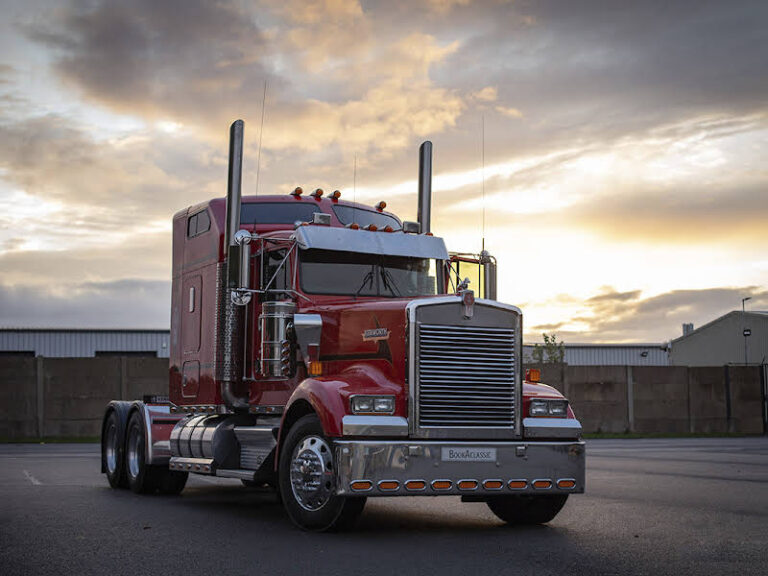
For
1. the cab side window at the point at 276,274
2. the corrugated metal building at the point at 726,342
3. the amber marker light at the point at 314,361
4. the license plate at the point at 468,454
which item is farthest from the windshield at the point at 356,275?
the corrugated metal building at the point at 726,342

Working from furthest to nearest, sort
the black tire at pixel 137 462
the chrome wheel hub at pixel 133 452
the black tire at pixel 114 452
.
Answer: the black tire at pixel 114 452 → the chrome wheel hub at pixel 133 452 → the black tire at pixel 137 462

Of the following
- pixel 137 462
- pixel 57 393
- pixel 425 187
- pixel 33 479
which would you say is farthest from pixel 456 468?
pixel 57 393

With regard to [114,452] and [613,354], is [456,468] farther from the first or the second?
[613,354]

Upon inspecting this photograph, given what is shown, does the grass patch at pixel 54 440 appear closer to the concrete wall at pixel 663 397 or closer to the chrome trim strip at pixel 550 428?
the concrete wall at pixel 663 397

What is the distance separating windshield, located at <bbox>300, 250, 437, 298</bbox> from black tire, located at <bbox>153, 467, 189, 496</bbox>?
4.50 meters

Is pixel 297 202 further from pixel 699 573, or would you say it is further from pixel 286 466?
pixel 699 573

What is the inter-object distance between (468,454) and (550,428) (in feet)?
3.59

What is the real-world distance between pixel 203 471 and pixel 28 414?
24.0m

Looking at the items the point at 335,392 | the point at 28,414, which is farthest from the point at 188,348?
the point at 28,414

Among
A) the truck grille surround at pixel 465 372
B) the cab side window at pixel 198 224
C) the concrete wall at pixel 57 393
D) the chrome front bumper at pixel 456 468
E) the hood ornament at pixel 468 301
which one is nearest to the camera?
the chrome front bumper at pixel 456 468

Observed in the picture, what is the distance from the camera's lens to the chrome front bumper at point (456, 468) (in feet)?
31.2

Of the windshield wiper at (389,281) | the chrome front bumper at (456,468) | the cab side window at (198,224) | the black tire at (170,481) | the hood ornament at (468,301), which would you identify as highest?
the cab side window at (198,224)

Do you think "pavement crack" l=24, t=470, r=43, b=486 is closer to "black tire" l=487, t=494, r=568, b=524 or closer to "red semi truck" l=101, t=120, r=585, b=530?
"red semi truck" l=101, t=120, r=585, b=530

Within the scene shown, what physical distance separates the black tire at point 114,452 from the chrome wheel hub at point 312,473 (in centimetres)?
591
